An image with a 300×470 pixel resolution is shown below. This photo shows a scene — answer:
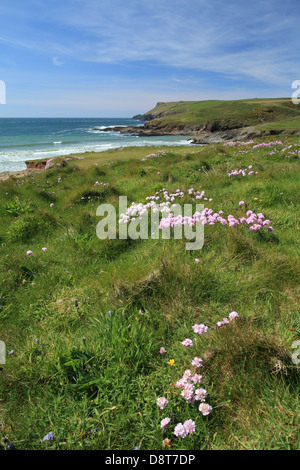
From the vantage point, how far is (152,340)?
2.55m

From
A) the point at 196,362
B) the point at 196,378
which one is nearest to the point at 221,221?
the point at 196,362

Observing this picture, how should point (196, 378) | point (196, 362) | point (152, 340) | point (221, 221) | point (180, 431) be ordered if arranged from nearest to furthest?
point (180, 431) < point (196, 378) < point (196, 362) < point (152, 340) < point (221, 221)

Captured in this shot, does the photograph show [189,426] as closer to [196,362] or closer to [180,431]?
[180,431]

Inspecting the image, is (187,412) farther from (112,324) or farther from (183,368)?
(112,324)

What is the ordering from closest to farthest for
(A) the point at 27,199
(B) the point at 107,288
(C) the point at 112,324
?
(C) the point at 112,324
(B) the point at 107,288
(A) the point at 27,199

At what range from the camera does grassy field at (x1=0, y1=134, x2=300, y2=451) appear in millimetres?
1848

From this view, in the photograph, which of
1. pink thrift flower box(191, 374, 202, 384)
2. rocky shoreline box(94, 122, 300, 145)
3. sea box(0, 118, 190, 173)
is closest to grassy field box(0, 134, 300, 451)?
pink thrift flower box(191, 374, 202, 384)

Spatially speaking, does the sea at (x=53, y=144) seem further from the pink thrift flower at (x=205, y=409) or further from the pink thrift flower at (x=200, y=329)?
the pink thrift flower at (x=205, y=409)

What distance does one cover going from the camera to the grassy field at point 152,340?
1848 mm

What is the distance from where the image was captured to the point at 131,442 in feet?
6.00

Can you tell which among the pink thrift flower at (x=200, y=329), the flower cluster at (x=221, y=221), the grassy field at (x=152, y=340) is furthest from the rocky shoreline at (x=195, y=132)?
the pink thrift flower at (x=200, y=329)

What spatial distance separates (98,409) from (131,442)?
0.37m

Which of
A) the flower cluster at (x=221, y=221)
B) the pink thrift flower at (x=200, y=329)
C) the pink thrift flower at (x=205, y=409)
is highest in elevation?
the flower cluster at (x=221, y=221)
